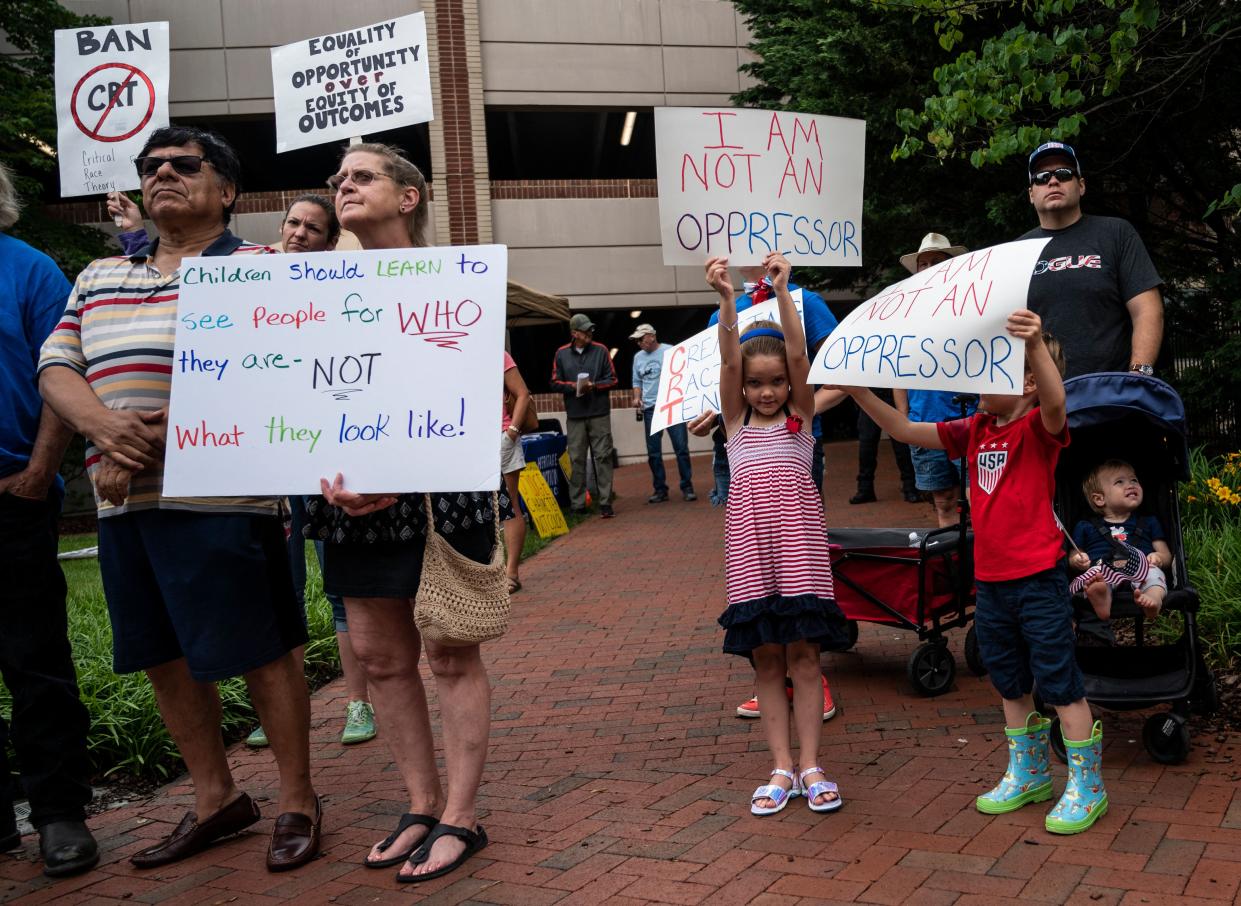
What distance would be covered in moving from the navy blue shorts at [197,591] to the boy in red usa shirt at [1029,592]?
2.08 metres

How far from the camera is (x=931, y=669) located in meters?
5.01

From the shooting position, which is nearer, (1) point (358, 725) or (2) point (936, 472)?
(1) point (358, 725)

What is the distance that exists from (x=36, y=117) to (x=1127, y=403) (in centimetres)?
1661

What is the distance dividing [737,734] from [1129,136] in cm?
780

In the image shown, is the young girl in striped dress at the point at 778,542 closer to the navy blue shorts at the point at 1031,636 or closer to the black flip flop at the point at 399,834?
the navy blue shorts at the point at 1031,636

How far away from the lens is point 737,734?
466cm

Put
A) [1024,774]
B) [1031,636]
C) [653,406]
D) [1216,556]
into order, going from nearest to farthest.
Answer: [1031,636] < [1024,774] < [1216,556] < [653,406]

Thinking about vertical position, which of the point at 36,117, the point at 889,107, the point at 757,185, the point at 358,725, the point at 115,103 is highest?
the point at 36,117

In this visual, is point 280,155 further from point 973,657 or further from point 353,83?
point 973,657

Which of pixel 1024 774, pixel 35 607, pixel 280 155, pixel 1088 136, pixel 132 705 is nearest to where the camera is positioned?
pixel 1024 774

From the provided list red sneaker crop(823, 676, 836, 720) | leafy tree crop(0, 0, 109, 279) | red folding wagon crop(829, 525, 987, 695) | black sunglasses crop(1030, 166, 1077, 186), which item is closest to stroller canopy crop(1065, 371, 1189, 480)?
black sunglasses crop(1030, 166, 1077, 186)

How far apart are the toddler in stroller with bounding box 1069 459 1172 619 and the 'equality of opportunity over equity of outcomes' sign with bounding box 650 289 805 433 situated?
4.32 ft

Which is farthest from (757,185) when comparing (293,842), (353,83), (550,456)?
(550,456)

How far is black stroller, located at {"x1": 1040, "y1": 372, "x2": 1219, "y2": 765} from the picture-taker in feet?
12.8
